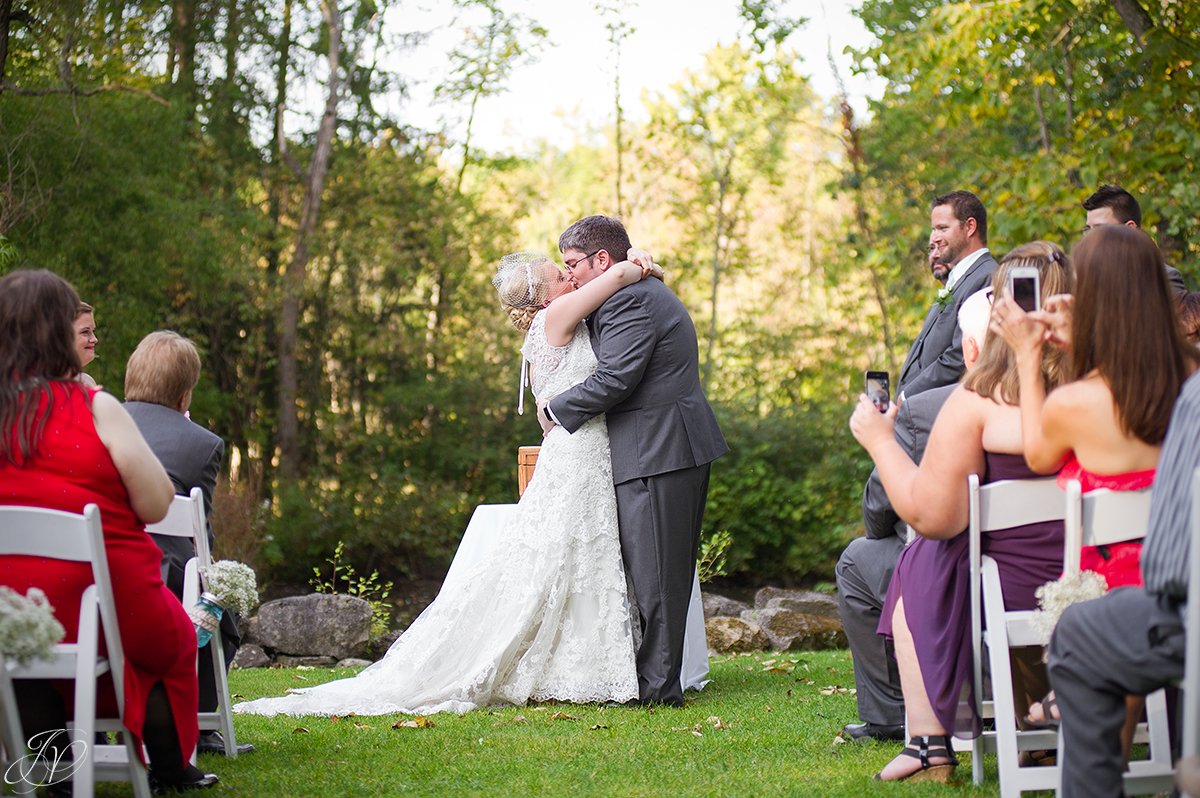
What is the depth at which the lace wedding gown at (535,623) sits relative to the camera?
5750 mm

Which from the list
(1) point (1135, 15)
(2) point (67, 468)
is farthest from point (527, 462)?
(1) point (1135, 15)

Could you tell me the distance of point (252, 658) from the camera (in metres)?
8.99

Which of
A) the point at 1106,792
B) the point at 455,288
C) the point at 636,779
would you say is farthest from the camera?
the point at 455,288

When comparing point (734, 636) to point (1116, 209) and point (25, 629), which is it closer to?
point (1116, 209)

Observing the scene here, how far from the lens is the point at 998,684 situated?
340 cm

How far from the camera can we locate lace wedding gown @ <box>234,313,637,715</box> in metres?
5.75

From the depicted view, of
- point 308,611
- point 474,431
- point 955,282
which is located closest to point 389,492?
point 474,431

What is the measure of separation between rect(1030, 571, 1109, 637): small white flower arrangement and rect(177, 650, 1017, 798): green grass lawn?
85 centimetres

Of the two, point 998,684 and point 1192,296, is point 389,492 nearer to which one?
point 1192,296

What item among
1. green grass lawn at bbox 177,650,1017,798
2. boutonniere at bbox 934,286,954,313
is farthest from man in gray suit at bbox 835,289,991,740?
boutonniere at bbox 934,286,954,313

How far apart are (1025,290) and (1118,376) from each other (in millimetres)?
496

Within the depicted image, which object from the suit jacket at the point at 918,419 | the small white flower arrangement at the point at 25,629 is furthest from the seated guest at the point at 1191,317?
the small white flower arrangement at the point at 25,629

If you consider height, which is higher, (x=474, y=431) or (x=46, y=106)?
(x=46, y=106)

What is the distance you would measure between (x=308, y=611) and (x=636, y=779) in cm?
538
